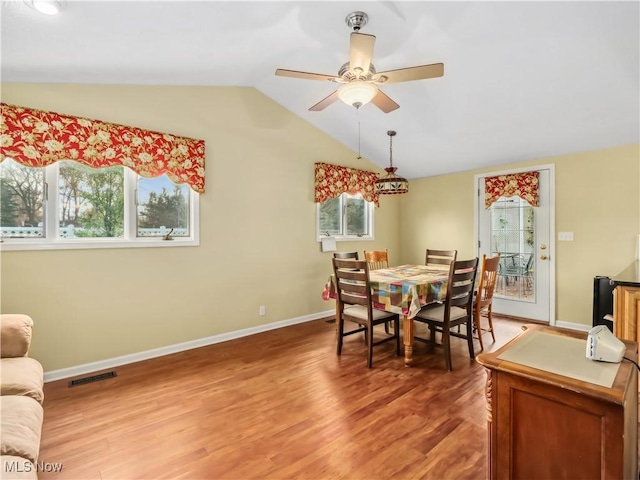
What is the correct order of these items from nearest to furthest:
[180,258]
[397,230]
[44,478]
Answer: [44,478]
[180,258]
[397,230]

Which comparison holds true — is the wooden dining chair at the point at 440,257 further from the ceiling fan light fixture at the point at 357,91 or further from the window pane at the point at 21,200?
the window pane at the point at 21,200

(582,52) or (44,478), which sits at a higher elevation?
(582,52)

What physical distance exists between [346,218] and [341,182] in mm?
578

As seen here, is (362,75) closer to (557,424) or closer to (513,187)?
(557,424)

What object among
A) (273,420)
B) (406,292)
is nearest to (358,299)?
(406,292)

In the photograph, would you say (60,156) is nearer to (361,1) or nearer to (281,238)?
(281,238)

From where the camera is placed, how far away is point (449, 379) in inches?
105

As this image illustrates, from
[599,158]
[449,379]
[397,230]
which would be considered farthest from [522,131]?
[449,379]

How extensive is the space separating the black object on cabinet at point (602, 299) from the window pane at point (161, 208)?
4408 millimetres

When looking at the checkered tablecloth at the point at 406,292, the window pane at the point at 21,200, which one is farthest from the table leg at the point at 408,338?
the window pane at the point at 21,200

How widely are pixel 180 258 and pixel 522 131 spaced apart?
407 centimetres

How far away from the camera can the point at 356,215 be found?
203 inches

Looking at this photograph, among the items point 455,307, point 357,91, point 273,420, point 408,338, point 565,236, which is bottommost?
point 273,420

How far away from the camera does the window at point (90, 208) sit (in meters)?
2.61
